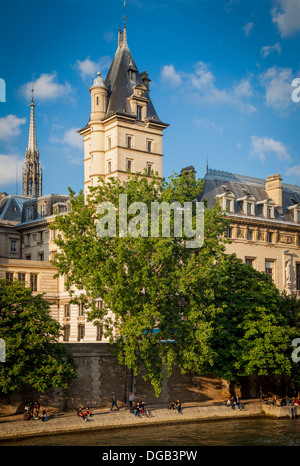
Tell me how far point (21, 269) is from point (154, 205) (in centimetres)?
2324

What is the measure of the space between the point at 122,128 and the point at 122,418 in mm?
30797

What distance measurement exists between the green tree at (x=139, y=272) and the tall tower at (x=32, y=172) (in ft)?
188

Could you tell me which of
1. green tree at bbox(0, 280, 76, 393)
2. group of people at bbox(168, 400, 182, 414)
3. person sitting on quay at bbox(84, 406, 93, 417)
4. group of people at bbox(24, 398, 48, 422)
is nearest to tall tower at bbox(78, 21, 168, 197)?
green tree at bbox(0, 280, 76, 393)

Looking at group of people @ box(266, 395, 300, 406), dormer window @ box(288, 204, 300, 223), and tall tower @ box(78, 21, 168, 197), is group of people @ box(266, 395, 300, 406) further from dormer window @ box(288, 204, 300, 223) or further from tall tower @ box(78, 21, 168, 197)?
dormer window @ box(288, 204, 300, 223)

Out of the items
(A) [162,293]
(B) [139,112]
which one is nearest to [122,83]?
(B) [139,112]

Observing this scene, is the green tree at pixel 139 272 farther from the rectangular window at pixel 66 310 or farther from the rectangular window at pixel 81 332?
the rectangular window at pixel 66 310

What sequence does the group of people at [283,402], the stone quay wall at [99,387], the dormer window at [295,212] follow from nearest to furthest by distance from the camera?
the stone quay wall at [99,387] < the group of people at [283,402] < the dormer window at [295,212]

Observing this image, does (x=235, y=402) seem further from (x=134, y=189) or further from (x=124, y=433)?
(x=134, y=189)

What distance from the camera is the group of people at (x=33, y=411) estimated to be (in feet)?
143

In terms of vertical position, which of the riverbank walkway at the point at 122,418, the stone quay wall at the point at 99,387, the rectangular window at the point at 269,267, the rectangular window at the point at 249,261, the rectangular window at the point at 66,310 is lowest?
the riverbank walkway at the point at 122,418

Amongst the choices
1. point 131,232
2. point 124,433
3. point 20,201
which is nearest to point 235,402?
point 124,433

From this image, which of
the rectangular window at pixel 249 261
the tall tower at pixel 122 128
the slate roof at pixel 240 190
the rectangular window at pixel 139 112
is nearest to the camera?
the tall tower at pixel 122 128

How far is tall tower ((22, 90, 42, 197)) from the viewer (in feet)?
348

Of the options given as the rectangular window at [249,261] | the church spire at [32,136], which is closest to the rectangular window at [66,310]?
the rectangular window at [249,261]
